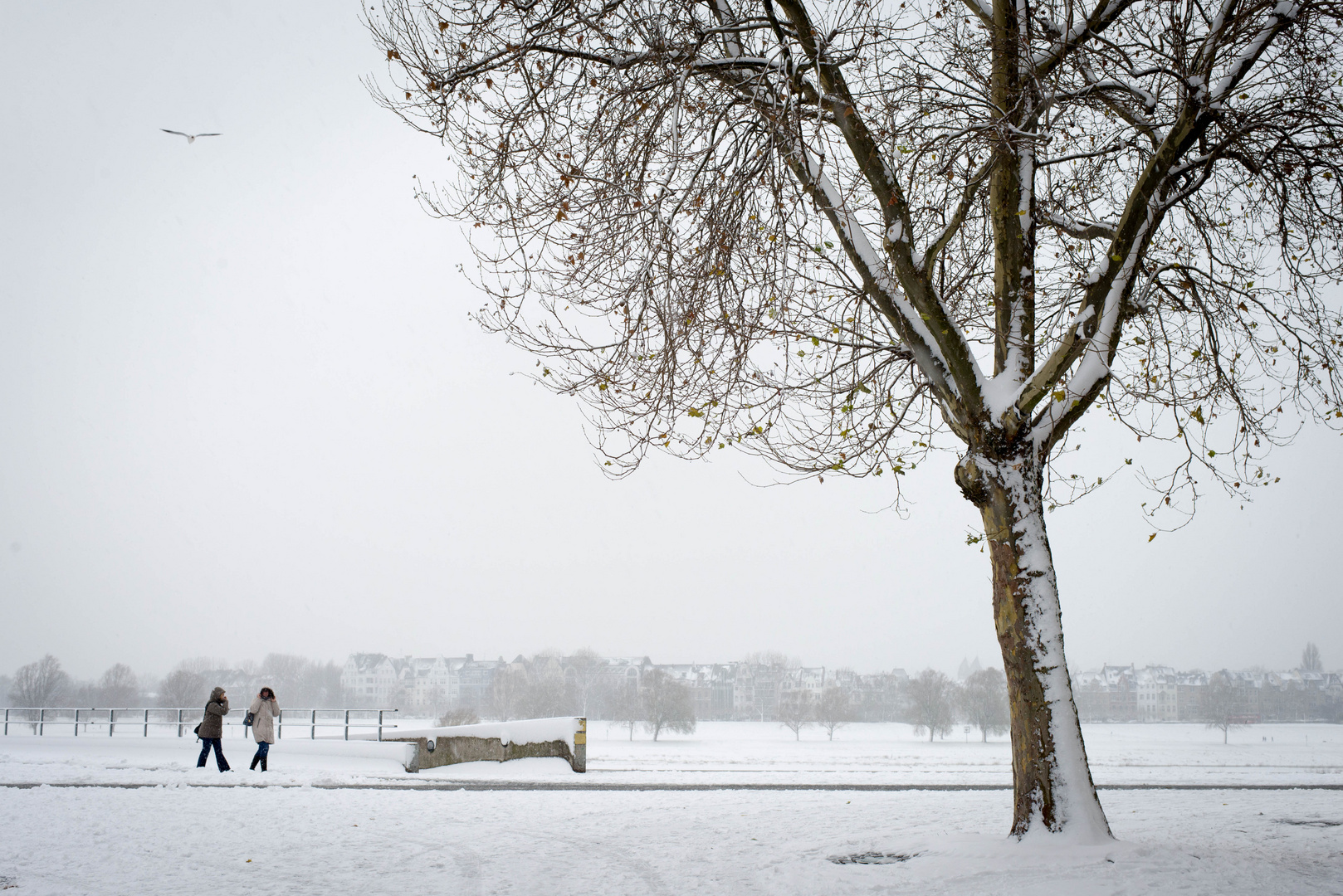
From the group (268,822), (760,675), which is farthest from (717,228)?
(760,675)

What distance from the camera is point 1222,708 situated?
3093 inches

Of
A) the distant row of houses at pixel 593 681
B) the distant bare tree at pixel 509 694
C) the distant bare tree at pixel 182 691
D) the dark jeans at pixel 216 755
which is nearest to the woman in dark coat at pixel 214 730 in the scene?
the dark jeans at pixel 216 755

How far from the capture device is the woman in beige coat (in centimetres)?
1386

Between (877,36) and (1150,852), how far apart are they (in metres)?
6.84

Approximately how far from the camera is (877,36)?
751cm

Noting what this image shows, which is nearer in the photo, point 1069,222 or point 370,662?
point 1069,222

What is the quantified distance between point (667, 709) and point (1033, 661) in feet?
222

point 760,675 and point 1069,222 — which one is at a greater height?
point 1069,222

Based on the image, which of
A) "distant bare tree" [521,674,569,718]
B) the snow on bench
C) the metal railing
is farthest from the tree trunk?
"distant bare tree" [521,674,569,718]

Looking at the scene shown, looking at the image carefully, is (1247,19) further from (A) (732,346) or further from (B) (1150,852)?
(B) (1150,852)

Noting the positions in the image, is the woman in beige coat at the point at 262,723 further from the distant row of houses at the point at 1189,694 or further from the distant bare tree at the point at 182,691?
the distant row of houses at the point at 1189,694

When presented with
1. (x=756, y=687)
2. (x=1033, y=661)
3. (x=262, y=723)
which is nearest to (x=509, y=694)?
(x=756, y=687)

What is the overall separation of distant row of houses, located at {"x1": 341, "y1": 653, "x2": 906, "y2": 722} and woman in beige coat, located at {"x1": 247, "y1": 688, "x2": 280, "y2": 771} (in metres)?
84.1

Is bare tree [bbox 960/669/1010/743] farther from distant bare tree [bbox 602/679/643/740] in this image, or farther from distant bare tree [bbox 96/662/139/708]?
distant bare tree [bbox 96/662/139/708]
